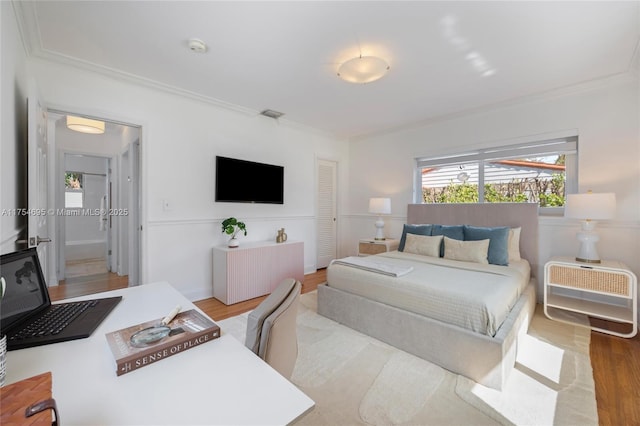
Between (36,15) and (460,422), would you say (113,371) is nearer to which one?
(460,422)

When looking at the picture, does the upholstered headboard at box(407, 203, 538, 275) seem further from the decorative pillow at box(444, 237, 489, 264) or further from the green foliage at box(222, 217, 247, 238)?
the green foliage at box(222, 217, 247, 238)

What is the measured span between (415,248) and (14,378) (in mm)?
3389

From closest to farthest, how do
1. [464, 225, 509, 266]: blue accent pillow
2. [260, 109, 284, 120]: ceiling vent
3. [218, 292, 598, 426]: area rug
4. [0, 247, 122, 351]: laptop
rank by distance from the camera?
[0, 247, 122, 351]: laptop < [218, 292, 598, 426]: area rug < [464, 225, 509, 266]: blue accent pillow < [260, 109, 284, 120]: ceiling vent

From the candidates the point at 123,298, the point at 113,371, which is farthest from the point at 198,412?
the point at 123,298

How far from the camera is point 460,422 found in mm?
1478

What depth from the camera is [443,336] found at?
1934 millimetres

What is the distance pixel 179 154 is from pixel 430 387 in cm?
338

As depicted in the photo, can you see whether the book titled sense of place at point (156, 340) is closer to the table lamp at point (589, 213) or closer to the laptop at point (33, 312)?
the laptop at point (33, 312)

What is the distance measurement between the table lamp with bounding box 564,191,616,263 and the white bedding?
1.80 ft

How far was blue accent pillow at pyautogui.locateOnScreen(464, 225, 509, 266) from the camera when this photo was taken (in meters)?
2.87

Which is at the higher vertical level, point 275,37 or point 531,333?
point 275,37

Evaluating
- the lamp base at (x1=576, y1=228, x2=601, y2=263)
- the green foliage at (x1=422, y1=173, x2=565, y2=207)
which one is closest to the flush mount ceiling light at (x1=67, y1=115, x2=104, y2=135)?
the green foliage at (x1=422, y1=173, x2=565, y2=207)

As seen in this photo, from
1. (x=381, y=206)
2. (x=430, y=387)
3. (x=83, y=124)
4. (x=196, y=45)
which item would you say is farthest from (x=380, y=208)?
(x=83, y=124)

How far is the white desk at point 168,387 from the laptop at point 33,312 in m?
0.05
